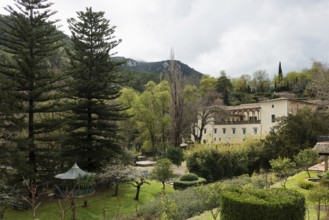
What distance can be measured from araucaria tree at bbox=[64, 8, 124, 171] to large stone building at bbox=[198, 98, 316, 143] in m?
13.0

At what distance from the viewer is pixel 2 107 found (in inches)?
566

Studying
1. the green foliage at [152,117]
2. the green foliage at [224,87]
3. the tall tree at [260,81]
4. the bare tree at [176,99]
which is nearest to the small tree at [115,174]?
the bare tree at [176,99]

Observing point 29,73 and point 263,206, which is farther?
point 29,73

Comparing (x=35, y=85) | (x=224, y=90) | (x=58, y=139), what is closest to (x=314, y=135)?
(x=58, y=139)

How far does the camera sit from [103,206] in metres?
16.1

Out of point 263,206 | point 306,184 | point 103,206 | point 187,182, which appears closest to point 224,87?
point 187,182

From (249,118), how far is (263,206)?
31483 mm

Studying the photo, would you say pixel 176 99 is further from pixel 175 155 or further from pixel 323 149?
pixel 323 149

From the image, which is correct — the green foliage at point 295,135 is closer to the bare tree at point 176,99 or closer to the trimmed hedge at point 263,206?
the bare tree at point 176,99

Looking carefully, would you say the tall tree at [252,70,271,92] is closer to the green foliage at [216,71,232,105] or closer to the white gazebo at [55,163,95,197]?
the green foliage at [216,71,232,105]

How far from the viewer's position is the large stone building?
3177cm

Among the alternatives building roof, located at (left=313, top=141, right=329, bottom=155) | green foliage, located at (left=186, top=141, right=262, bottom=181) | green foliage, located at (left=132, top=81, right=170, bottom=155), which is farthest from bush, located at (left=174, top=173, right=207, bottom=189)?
green foliage, located at (left=132, top=81, right=170, bottom=155)

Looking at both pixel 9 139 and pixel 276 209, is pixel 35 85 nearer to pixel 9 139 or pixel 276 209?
pixel 9 139

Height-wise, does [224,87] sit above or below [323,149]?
above
